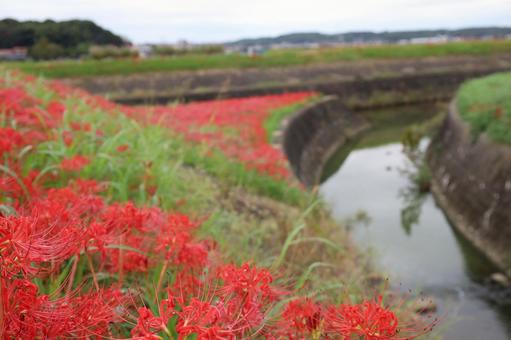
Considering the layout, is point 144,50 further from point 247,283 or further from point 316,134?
point 247,283

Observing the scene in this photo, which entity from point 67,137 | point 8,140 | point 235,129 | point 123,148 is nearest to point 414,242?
point 235,129

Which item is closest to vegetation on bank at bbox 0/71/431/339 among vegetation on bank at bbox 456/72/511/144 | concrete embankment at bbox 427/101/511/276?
concrete embankment at bbox 427/101/511/276

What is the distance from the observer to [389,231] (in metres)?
8.84

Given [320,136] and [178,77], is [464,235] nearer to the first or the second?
[320,136]

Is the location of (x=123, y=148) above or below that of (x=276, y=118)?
above

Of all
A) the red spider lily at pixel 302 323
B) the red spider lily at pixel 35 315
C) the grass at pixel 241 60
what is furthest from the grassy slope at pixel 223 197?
the grass at pixel 241 60

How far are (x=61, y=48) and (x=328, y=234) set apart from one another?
11.2 feet

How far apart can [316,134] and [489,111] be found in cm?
593

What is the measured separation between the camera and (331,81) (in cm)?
2411

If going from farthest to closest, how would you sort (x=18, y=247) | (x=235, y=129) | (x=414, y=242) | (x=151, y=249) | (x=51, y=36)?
1. (x=235, y=129)
2. (x=414, y=242)
3. (x=51, y=36)
4. (x=151, y=249)
5. (x=18, y=247)

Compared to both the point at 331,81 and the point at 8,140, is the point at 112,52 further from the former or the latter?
the point at 8,140

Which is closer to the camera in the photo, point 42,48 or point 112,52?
point 42,48

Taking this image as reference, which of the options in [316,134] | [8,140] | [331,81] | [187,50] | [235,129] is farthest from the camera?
[187,50]

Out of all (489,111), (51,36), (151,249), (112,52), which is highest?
(51,36)
